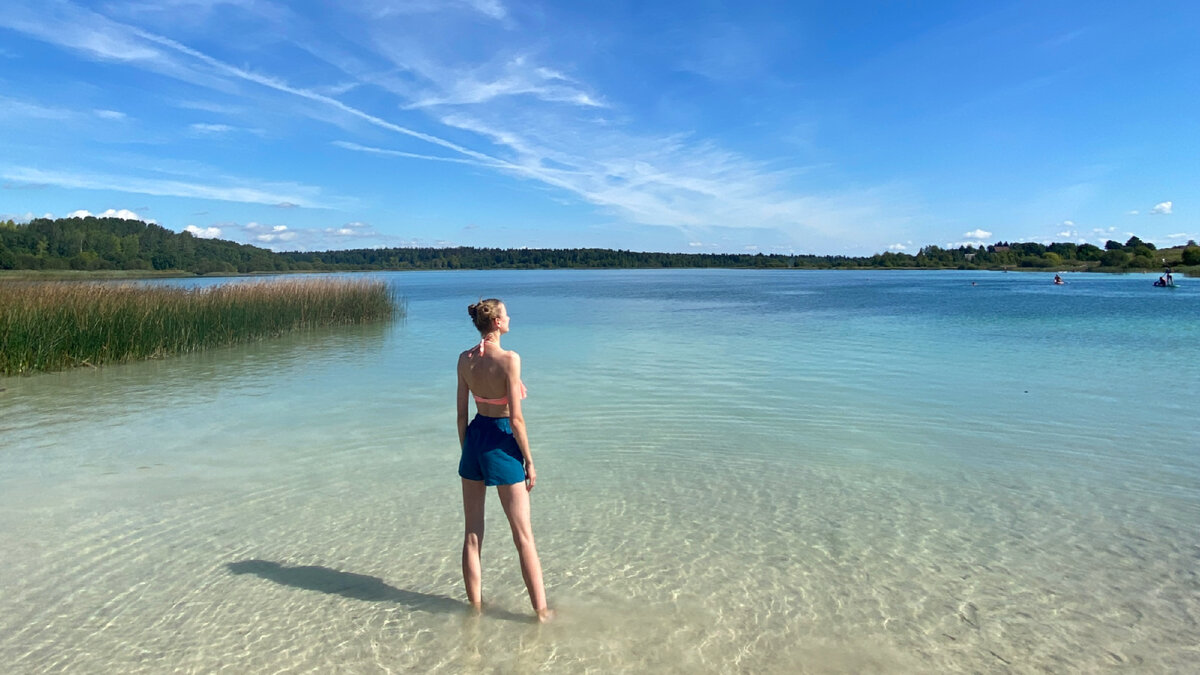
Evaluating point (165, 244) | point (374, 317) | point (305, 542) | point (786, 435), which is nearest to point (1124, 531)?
point (786, 435)

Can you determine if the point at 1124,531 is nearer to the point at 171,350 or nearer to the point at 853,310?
the point at 171,350

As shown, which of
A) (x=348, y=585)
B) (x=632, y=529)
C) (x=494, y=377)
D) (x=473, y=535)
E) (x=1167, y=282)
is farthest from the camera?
(x=1167, y=282)

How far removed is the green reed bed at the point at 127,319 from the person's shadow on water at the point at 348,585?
45.0 feet

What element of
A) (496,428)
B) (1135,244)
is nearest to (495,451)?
(496,428)

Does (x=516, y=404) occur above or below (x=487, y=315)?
below

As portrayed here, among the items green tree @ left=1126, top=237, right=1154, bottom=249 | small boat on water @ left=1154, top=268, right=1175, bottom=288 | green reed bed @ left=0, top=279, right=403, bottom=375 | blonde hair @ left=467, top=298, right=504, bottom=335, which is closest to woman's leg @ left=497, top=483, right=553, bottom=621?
blonde hair @ left=467, top=298, right=504, bottom=335

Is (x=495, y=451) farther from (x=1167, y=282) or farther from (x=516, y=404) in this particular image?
(x=1167, y=282)

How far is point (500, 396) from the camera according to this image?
3924mm

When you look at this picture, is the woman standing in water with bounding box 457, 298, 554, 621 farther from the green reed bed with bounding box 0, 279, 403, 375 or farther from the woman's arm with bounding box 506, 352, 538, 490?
the green reed bed with bounding box 0, 279, 403, 375

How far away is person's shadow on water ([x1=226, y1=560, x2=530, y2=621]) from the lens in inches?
181

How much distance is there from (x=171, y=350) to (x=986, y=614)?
19910mm

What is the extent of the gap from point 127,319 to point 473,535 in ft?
55.9

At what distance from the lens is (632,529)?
600cm

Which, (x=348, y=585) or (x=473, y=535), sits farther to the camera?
(x=348, y=585)
